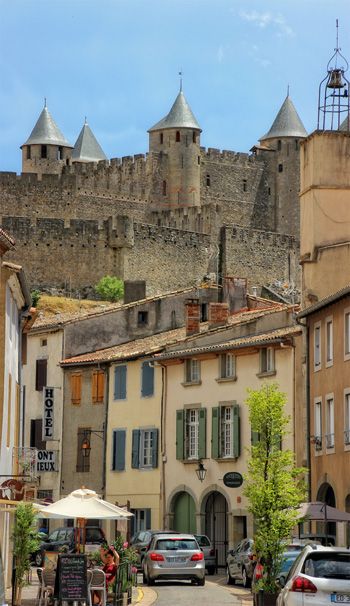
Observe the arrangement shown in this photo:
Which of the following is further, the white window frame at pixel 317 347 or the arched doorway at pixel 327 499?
the white window frame at pixel 317 347

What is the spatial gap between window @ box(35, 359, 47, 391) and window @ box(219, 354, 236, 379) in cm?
995

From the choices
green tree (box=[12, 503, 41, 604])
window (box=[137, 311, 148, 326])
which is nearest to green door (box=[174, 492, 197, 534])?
window (box=[137, 311, 148, 326])

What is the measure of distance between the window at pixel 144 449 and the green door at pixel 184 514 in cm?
157

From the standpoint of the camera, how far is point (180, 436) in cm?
4662

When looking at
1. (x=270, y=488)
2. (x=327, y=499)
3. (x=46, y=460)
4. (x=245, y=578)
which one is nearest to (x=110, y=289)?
(x=46, y=460)

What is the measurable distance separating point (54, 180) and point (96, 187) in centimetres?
357

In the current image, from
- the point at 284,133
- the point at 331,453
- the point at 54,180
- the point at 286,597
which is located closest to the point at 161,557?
the point at 331,453

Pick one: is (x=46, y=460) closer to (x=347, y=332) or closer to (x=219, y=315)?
(x=219, y=315)

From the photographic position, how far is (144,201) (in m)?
104

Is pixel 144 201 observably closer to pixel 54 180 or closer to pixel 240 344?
pixel 54 180

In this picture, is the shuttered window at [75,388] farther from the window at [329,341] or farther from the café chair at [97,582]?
the café chair at [97,582]

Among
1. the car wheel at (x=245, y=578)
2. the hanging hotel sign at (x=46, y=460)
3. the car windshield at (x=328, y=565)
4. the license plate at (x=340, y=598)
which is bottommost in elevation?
the license plate at (x=340, y=598)

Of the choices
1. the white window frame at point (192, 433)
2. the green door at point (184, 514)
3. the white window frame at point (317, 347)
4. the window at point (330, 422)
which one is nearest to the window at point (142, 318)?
the white window frame at point (192, 433)

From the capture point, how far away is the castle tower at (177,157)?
342 ft
